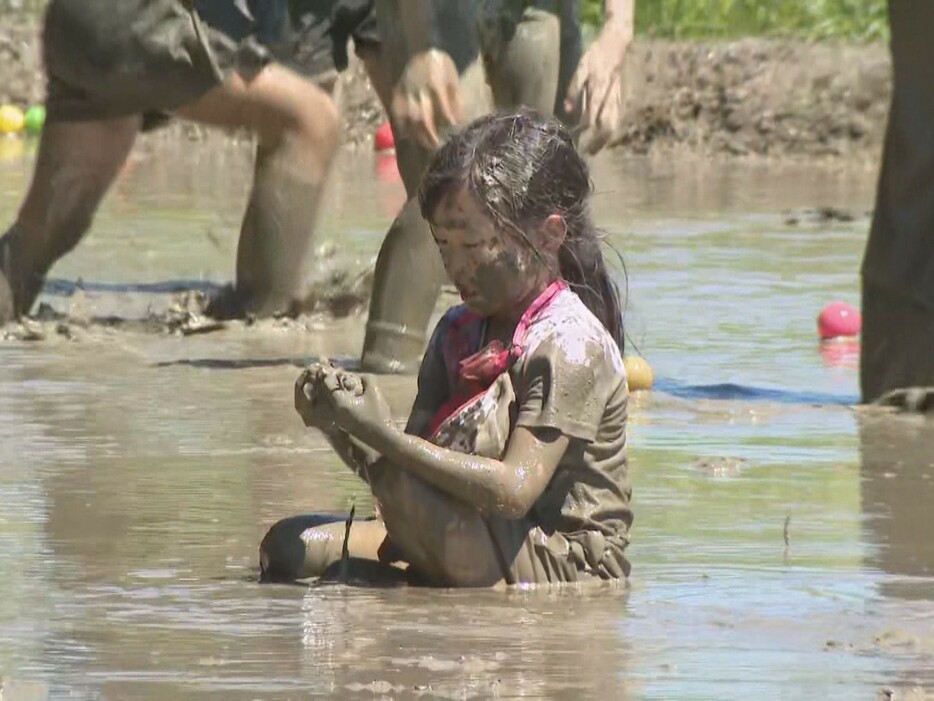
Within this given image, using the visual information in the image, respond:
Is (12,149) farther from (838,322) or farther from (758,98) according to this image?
(838,322)

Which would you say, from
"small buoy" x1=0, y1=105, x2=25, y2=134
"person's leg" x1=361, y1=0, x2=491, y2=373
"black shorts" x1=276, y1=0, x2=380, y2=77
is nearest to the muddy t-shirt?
"person's leg" x1=361, y1=0, x2=491, y2=373

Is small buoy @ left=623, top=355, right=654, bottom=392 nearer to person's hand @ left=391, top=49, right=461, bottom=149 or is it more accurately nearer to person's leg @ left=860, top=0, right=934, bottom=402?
person's leg @ left=860, top=0, right=934, bottom=402

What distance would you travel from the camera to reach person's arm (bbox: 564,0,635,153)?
6.36 meters

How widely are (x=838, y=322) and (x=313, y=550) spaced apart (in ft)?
13.5

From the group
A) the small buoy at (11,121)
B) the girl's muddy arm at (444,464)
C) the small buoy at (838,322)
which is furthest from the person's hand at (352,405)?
the small buoy at (11,121)

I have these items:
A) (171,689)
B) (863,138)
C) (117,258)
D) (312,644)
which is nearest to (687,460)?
(312,644)

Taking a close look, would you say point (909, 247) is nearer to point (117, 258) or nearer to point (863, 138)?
point (117, 258)

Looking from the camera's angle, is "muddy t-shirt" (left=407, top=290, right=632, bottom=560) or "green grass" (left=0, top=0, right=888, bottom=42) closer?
"muddy t-shirt" (left=407, top=290, right=632, bottom=560)

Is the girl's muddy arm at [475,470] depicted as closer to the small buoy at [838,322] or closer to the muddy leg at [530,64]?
the muddy leg at [530,64]

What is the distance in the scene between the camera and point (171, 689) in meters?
3.88

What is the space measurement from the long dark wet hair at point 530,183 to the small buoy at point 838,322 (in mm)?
3771

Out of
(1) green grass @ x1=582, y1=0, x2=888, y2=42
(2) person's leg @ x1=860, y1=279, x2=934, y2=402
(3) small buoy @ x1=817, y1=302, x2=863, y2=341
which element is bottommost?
(3) small buoy @ x1=817, y1=302, x2=863, y2=341

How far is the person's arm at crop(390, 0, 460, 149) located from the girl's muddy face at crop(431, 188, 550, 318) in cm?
152

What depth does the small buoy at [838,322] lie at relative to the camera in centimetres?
862
